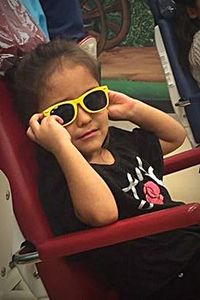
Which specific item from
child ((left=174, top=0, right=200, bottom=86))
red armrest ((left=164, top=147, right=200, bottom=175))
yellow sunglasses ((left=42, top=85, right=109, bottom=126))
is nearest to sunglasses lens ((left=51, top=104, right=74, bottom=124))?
yellow sunglasses ((left=42, top=85, right=109, bottom=126))

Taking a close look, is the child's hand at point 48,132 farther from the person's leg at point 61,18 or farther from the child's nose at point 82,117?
the person's leg at point 61,18

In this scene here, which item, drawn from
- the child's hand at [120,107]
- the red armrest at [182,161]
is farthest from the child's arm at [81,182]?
the red armrest at [182,161]

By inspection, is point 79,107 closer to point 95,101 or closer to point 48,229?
point 95,101

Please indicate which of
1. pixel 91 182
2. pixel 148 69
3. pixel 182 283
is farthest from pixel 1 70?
pixel 148 69

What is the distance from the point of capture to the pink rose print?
131cm

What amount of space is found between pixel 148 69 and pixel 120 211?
73.3 inches

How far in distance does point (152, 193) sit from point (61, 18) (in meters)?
0.51

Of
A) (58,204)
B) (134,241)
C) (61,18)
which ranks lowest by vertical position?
(134,241)

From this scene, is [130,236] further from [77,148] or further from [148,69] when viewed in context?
[148,69]

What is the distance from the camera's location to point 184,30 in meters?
2.08

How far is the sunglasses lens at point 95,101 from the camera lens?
1.23 meters

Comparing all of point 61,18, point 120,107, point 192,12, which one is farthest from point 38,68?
point 192,12

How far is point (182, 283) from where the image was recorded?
1.28 meters

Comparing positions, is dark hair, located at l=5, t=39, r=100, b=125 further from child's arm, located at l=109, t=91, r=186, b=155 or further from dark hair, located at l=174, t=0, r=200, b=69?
dark hair, located at l=174, t=0, r=200, b=69
